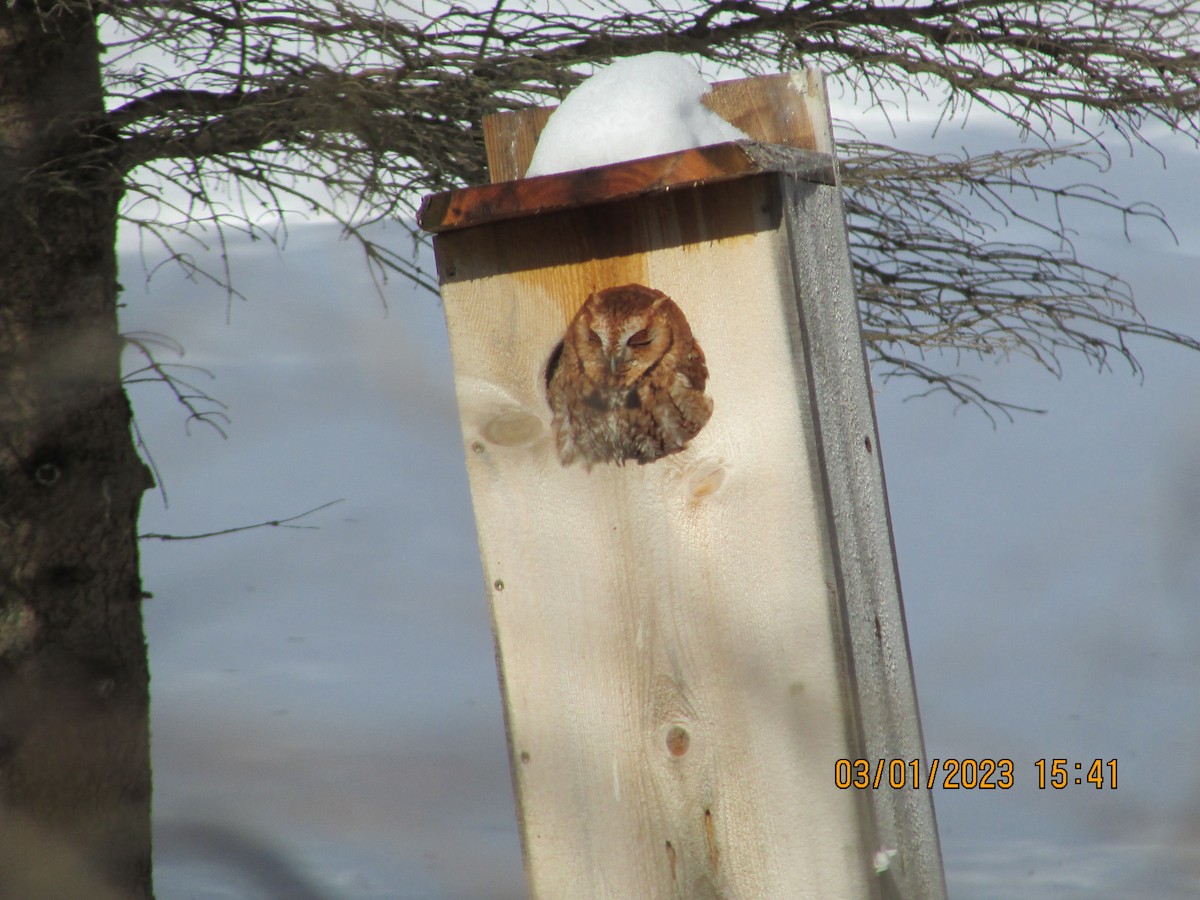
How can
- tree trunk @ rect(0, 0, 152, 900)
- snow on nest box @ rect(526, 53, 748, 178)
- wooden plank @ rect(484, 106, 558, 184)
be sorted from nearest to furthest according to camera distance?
snow on nest box @ rect(526, 53, 748, 178) → wooden plank @ rect(484, 106, 558, 184) → tree trunk @ rect(0, 0, 152, 900)

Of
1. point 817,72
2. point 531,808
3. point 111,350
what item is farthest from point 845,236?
point 111,350

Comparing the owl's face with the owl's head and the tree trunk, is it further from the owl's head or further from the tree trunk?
the tree trunk

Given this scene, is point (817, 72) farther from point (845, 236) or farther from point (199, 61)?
point (199, 61)

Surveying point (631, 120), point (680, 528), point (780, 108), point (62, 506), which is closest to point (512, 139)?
point (631, 120)

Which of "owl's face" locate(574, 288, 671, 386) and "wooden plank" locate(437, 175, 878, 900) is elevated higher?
→ "owl's face" locate(574, 288, 671, 386)

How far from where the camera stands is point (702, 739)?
1234mm

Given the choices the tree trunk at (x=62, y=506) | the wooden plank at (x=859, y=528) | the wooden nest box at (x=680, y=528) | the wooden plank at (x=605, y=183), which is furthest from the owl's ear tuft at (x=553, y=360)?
the tree trunk at (x=62, y=506)

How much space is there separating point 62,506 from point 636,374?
5.05ft

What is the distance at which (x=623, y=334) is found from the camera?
47.7 inches

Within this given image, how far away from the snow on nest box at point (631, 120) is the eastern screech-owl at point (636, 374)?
17cm

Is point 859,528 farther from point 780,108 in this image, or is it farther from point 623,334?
point 780,108

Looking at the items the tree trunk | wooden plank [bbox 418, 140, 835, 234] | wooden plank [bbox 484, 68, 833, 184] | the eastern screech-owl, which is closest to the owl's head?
the eastern screech-owl

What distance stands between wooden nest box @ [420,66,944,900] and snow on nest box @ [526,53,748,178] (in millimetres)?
75

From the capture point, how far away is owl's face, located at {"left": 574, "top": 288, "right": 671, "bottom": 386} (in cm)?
121
